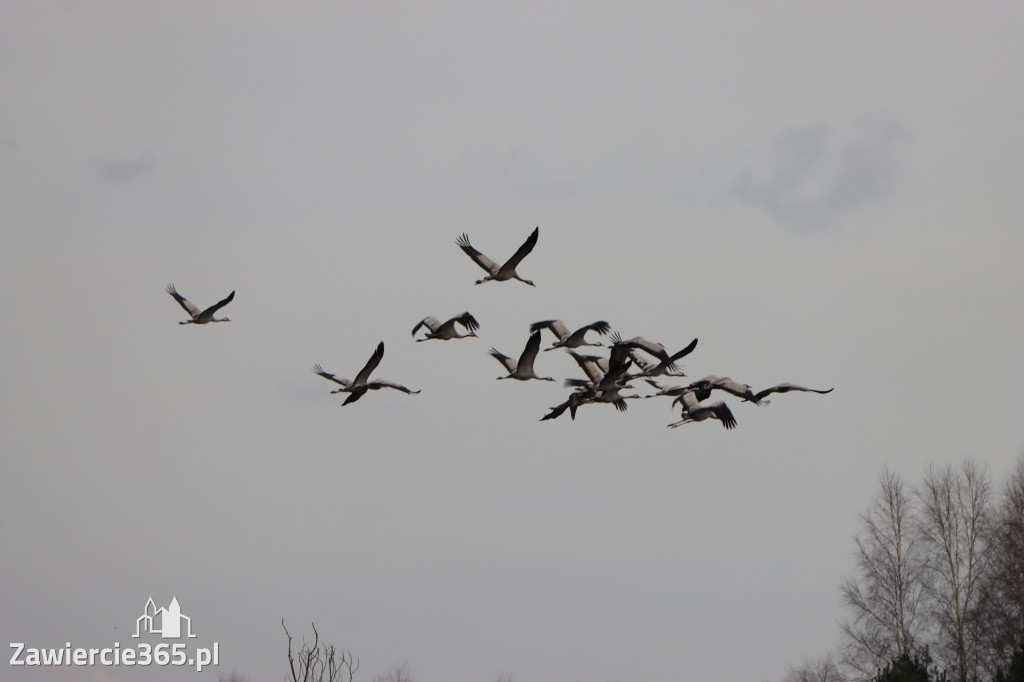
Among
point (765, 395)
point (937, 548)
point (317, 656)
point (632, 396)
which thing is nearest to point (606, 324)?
point (632, 396)

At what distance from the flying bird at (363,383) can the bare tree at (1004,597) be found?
875 inches

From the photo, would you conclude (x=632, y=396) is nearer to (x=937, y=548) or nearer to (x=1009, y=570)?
(x=1009, y=570)

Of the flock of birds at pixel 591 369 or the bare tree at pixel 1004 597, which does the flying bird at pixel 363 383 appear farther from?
the bare tree at pixel 1004 597

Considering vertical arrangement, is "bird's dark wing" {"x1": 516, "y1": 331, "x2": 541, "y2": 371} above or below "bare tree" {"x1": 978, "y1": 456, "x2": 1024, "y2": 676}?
above

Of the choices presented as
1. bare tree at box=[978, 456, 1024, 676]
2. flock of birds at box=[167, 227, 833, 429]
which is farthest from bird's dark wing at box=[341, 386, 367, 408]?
bare tree at box=[978, 456, 1024, 676]

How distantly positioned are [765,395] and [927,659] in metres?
17.6

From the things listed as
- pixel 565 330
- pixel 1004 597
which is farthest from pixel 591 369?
pixel 1004 597

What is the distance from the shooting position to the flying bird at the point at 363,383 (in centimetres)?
3238

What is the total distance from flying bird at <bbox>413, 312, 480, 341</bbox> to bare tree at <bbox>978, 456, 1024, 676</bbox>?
20278mm

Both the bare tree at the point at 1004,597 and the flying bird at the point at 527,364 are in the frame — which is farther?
the bare tree at the point at 1004,597

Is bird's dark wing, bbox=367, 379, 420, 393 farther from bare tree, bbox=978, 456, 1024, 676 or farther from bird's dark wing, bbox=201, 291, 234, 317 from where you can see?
bare tree, bbox=978, 456, 1024, 676

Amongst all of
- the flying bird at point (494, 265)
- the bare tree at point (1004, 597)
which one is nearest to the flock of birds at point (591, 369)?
the flying bird at point (494, 265)

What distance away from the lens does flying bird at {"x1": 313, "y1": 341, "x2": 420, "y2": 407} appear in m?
32.4

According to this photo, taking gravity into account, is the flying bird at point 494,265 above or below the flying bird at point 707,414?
above
